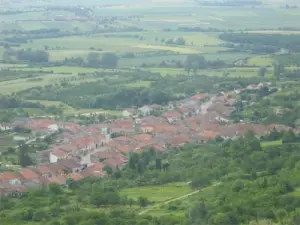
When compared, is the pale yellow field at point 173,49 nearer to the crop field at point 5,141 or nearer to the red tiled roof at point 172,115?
the red tiled roof at point 172,115

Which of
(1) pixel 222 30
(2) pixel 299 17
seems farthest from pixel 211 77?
(2) pixel 299 17

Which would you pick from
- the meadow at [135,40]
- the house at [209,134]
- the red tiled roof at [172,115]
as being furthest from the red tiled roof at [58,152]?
the red tiled roof at [172,115]

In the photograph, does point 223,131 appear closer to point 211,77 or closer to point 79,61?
point 211,77

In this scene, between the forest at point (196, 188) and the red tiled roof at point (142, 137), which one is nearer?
the forest at point (196, 188)

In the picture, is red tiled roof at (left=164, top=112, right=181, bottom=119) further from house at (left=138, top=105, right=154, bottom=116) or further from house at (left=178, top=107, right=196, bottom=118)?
house at (left=138, top=105, right=154, bottom=116)

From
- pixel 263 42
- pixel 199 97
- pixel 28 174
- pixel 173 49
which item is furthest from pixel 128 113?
pixel 263 42

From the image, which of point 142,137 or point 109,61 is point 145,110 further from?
point 109,61

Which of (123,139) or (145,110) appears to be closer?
(123,139)
